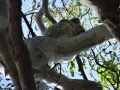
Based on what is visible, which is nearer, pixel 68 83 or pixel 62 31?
pixel 68 83

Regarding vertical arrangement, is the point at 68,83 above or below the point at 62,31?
below

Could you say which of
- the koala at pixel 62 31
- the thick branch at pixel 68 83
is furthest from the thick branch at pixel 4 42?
the koala at pixel 62 31

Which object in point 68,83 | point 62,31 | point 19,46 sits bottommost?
point 68,83

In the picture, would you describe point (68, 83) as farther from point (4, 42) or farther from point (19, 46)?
point (19, 46)

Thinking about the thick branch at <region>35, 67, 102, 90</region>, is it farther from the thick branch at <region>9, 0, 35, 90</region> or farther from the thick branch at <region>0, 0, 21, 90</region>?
the thick branch at <region>9, 0, 35, 90</region>

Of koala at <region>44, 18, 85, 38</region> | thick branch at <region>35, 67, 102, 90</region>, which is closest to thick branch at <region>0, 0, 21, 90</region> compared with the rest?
thick branch at <region>35, 67, 102, 90</region>

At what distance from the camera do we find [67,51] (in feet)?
7.09

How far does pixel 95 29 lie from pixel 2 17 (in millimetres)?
809

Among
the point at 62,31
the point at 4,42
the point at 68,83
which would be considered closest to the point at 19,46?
the point at 4,42

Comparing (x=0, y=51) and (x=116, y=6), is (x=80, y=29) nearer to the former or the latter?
(x=0, y=51)

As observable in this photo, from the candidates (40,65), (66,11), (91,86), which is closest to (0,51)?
(40,65)

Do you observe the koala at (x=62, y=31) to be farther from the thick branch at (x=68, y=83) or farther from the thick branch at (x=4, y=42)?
the thick branch at (x=4, y=42)

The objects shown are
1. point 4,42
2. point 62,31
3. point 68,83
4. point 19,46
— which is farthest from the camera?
point 62,31

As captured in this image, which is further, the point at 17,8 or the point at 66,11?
the point at 66,11
